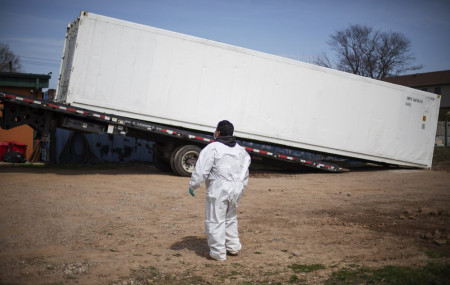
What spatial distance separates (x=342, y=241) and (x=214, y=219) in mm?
2019

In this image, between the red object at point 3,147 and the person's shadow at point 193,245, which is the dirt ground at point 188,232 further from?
the red object at point 3,147

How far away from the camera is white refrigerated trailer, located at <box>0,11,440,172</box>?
12438mm

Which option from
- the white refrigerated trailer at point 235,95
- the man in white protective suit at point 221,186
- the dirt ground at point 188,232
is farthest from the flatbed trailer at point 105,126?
the man in white protective suit at point 221,186

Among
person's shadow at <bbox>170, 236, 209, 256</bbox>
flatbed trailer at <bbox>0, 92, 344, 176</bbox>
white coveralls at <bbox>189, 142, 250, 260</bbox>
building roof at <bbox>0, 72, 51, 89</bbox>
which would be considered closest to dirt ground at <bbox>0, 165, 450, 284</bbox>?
person's shadow at <bbox>170, 236, 209, 256</bbox>

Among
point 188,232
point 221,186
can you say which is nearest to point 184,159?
point 188,232

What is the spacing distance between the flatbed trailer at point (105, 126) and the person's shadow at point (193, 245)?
700 cm

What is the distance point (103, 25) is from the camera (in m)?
12.3

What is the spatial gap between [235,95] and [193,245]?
332 inches

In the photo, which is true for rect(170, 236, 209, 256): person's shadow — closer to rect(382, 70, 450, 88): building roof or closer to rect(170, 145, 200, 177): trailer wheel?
rect(170, 145, 200, 177): trailer wheel

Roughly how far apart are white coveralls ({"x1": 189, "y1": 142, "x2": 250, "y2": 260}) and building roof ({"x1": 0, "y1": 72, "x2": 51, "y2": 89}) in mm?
15524

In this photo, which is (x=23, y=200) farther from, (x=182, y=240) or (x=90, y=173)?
(x=90, y=173)

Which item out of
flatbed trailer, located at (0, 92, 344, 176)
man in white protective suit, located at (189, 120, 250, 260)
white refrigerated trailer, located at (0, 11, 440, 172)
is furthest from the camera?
white refrigerated trailer, located at (0, 11, 440, 172)

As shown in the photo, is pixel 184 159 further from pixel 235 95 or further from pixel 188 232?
pixel 188 232

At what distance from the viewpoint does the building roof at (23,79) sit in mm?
18422
